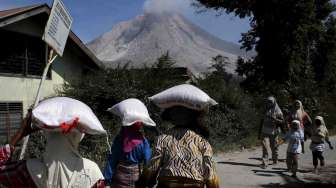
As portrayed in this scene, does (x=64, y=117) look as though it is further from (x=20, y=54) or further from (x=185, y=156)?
(x=20, y=54)

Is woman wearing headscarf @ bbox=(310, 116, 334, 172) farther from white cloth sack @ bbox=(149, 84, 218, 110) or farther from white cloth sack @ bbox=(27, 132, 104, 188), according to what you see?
white cloth sack @ bbox=(27, 132, 104, 188)

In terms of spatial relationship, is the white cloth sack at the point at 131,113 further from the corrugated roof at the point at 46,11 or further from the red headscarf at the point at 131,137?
the corrugated roof at the point at 46,11

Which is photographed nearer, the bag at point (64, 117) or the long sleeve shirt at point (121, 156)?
the bag at point (64, 117)

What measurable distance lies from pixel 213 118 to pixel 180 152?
13.6 metres

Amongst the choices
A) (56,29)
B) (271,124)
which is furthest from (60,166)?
(271,124)

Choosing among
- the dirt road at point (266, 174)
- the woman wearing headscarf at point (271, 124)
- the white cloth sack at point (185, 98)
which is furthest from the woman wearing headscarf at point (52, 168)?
the woman wearing headscarf at point (271, 124)

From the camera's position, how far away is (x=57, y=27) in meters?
4.54

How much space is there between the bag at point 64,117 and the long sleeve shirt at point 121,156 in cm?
250

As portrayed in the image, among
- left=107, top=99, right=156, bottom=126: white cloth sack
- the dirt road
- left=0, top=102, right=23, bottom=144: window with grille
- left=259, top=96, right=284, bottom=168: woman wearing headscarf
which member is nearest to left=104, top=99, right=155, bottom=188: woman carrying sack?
left=107, top=99, right=156, bottom=126: white cloth sack

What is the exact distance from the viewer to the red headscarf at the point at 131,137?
5.75 m

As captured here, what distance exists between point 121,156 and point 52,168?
2.56m

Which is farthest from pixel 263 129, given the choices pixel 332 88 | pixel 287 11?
pixel 332 88

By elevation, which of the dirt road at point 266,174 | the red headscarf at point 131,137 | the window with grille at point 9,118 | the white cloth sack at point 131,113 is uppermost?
the window with grille at point 9,118

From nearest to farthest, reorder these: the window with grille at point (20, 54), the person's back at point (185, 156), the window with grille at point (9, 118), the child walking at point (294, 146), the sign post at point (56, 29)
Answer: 1. the person's back at point (185, 156)
2. the sign post at point (56, 29)
3. the child walking at point (294, 146)
4. the window with grille at point (9, 118)
5. the window with grille at point (20, 54)
